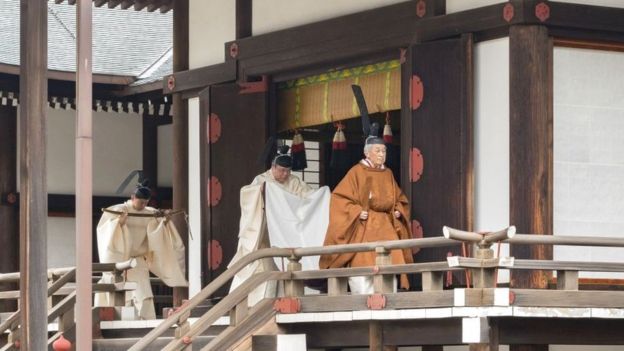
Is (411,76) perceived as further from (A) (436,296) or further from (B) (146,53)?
(B) (146,53)

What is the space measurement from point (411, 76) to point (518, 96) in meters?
1.33

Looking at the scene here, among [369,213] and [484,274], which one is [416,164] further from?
[484,274]

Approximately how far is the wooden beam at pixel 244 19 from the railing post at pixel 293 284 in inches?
144

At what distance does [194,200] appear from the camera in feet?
62.3

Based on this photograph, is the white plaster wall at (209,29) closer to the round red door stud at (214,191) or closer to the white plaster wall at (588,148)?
the round red door stud at (214,191)

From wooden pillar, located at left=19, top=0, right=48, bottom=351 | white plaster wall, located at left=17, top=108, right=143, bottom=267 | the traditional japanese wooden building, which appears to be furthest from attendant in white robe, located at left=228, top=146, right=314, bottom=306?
white plaster wall, located at left=17, top=108, right=143, bottom=267

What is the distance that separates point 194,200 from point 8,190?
4.33 meters

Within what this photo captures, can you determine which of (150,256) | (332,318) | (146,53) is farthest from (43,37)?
(146,53)

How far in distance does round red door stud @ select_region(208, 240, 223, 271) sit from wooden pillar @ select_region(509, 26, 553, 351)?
4517mm

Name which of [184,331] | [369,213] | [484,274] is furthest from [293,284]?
[484,274]

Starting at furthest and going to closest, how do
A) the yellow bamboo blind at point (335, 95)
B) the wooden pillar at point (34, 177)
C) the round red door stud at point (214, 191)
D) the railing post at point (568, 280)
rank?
the round red door stud at point (214, 191)
the yellow bamboo blind at point (335, 95)
the railing post at point (568, 280)
the wooden pillar at point (34, 177)

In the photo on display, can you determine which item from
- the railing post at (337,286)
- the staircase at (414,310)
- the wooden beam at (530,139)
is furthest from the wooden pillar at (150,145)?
the wooden beam at (530,139)

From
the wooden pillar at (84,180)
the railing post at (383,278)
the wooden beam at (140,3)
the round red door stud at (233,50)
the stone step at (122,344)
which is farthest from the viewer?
the wooden beam at (140,3)

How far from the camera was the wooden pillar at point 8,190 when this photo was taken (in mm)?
22344
